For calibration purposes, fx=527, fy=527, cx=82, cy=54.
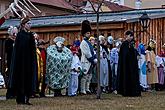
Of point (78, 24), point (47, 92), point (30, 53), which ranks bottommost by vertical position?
point (47, 92)

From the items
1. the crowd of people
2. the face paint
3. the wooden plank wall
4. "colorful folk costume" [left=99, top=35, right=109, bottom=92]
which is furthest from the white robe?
the wooden plank wall

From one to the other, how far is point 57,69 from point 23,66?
307 cm

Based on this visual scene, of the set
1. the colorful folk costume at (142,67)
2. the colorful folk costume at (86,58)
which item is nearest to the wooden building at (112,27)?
the colorful folk costume at (142,67)

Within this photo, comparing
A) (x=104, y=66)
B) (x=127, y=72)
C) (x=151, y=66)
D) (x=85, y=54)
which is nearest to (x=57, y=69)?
(x=85, y=54)

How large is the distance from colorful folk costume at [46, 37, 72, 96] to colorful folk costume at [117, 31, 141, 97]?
1.46m

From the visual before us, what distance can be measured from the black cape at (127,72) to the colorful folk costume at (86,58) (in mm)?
931

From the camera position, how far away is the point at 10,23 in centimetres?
2775

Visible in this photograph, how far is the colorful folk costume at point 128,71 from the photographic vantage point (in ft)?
47.4

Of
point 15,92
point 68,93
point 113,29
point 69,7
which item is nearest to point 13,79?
point 15,92

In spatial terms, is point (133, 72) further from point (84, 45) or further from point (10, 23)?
point (10, 23)

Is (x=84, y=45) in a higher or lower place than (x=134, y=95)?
higher

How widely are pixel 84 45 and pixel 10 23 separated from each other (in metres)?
13.2

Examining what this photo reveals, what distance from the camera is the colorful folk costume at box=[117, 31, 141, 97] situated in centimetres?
1445

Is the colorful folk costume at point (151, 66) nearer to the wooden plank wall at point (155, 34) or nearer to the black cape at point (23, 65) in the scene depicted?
the wooden plank wall at point (155, 34)
